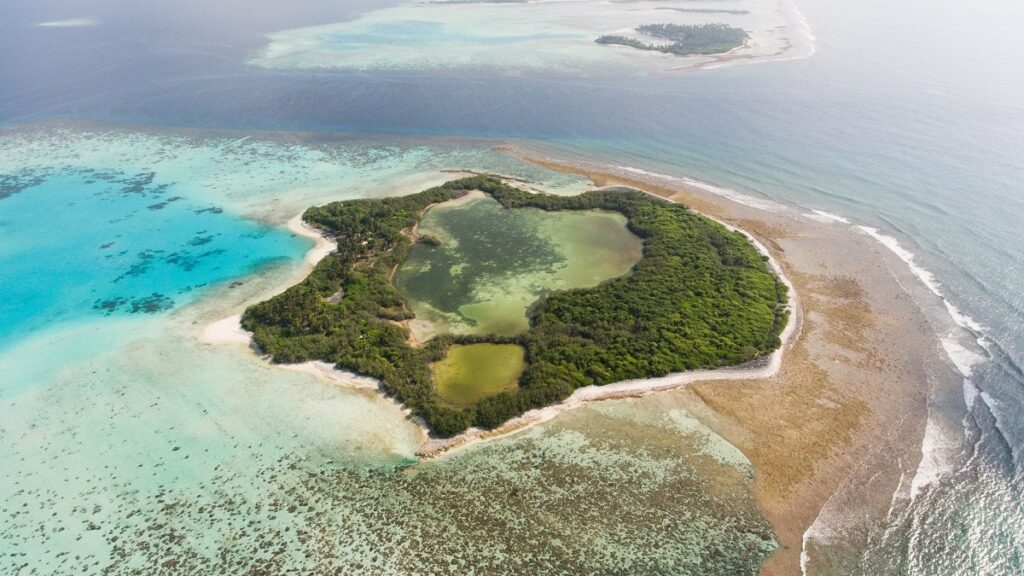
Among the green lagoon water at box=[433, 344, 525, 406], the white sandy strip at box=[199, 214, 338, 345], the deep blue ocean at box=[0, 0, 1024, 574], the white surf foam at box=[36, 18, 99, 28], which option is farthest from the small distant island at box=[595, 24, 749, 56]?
the white surf foam at box=[36, 18, 99, 28]

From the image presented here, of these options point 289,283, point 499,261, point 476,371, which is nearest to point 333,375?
point 476,371

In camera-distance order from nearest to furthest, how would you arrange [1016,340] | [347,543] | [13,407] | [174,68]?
[347,543], [13,407], [1016,340], [174,68]

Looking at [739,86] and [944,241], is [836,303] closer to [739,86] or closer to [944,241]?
[944,241]

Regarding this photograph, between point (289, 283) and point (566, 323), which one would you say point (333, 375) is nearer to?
point (289, 283)

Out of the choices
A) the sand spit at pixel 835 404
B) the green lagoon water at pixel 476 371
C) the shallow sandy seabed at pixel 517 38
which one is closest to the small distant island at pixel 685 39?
the shallow sandy seabed at pixel 517 38

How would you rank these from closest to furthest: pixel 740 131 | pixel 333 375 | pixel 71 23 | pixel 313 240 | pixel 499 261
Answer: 1. pixel 333 375
2. pixel 499 261
3. pixel 313 240
4. pixel 740 131
5. pixel 71 23

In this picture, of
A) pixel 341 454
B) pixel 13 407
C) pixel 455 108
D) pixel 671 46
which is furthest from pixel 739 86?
pixel 13 407
